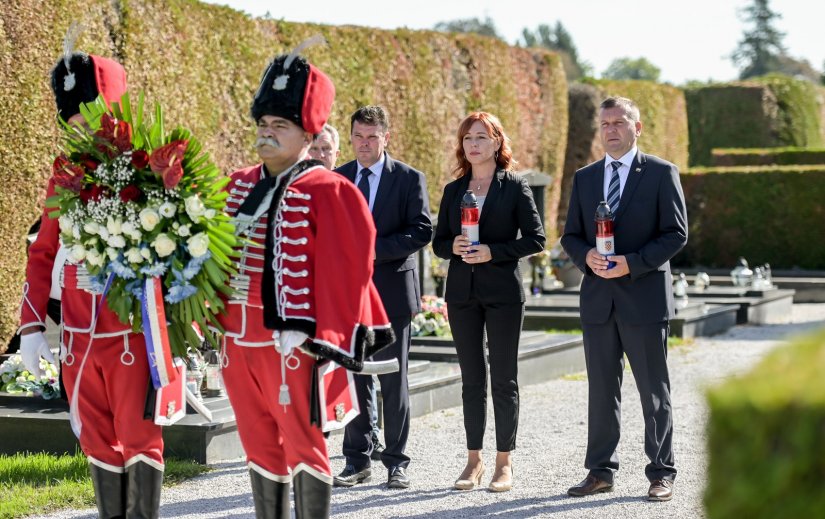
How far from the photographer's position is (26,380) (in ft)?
24.5

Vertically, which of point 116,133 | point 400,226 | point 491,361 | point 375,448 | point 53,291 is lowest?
point 375,448

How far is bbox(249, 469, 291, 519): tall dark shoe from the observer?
414 centimetres

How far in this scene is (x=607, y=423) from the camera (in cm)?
586

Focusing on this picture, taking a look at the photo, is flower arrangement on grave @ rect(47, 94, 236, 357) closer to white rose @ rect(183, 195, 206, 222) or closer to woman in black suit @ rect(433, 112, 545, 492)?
white rose @ rect(183, 195, 206, 222)

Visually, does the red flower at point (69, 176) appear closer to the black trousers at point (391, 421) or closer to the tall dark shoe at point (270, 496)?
the tall dark shoe at point (270, 496)

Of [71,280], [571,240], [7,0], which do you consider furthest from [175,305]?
[7,0]

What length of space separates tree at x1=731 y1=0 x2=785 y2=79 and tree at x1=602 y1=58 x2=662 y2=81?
3384 cm

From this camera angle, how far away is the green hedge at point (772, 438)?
67.8 inches

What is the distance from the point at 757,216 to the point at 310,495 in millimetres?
16163

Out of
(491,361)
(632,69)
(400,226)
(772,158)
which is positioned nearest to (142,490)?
(491,361)

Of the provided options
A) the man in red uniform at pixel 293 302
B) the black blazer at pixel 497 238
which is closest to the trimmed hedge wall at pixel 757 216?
the black blazer at pixel 497 238

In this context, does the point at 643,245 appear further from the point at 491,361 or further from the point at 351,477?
the point at 351,477

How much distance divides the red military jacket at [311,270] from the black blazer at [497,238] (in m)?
1.75

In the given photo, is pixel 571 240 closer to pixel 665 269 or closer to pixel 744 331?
pixel 665 269
